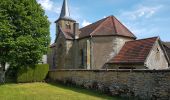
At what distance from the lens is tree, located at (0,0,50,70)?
2795 cm

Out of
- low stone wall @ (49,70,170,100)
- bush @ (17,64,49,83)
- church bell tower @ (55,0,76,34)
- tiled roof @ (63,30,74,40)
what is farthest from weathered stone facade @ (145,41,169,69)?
church bell tower @ (55,0,76,34)

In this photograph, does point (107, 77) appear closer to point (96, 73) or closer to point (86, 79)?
point (96, 73)

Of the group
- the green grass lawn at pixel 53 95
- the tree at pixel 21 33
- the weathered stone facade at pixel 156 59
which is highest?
the tree at pixel 21 33

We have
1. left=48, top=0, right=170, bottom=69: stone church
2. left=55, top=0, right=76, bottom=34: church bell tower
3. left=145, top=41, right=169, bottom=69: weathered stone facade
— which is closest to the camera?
left=145, top=41, right=169, bottom=69: weathered stone facade

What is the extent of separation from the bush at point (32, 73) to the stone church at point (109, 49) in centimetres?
591

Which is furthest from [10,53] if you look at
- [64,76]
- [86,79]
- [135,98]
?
[135,98]

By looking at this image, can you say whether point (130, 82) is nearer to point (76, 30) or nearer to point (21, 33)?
point (21, 33)

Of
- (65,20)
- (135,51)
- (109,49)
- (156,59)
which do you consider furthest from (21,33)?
(65,20)

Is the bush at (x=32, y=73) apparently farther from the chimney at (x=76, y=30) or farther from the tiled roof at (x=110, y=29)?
the chimney at (x=76, y=30)

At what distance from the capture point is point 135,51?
102 ft

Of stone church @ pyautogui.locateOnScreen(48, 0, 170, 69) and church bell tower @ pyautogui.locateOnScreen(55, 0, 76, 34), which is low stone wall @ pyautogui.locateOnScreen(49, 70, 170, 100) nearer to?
stone church @ pyautogui.locateOnScreen(48, 0, 170, 69)

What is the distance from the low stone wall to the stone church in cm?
789

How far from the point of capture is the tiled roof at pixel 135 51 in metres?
29.2

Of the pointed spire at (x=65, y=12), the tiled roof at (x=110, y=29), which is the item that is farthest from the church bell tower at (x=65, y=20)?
the tiled roof at (x=110, y=29)
